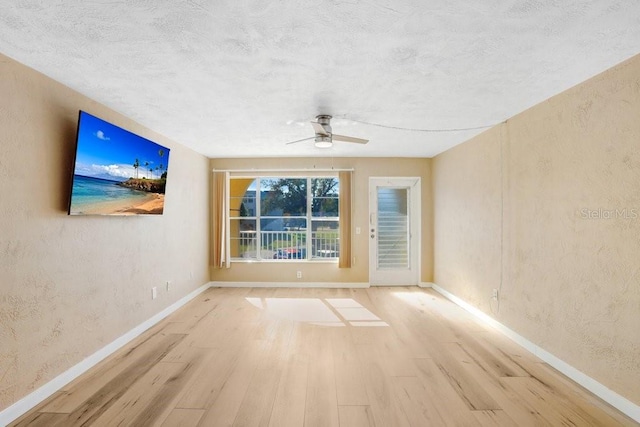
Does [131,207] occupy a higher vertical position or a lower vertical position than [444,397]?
higher

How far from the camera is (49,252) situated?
7.54ft

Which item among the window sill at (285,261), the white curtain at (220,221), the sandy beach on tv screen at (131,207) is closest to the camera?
the sandy beach on tv screen at (131,207)

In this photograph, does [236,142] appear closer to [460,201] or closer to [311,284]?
[311,284]

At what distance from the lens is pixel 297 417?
79.7 inches

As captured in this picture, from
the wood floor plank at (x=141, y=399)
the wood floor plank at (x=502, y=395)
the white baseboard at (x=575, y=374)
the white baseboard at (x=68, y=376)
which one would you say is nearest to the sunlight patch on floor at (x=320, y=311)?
the wood floor plank at (x=502, y=395)

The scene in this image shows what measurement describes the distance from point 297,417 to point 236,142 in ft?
10.9

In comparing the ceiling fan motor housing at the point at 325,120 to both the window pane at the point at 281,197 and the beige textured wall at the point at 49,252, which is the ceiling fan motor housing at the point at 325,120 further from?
the window pane at the point at 281,197

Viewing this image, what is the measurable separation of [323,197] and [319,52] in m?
3.83

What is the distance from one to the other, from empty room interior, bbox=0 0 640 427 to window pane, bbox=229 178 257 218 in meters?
1.60

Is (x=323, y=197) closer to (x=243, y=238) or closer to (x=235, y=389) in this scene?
(x=243, y=238)

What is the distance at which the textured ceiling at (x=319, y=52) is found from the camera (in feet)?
4.93

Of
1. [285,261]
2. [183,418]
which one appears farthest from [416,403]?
[285,261]

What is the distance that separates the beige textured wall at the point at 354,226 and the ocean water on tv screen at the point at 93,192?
9.11 ft

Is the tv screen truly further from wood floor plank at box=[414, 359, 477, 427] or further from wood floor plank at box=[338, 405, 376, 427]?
wood floor plank at box=[414, 359, 477, 427]
